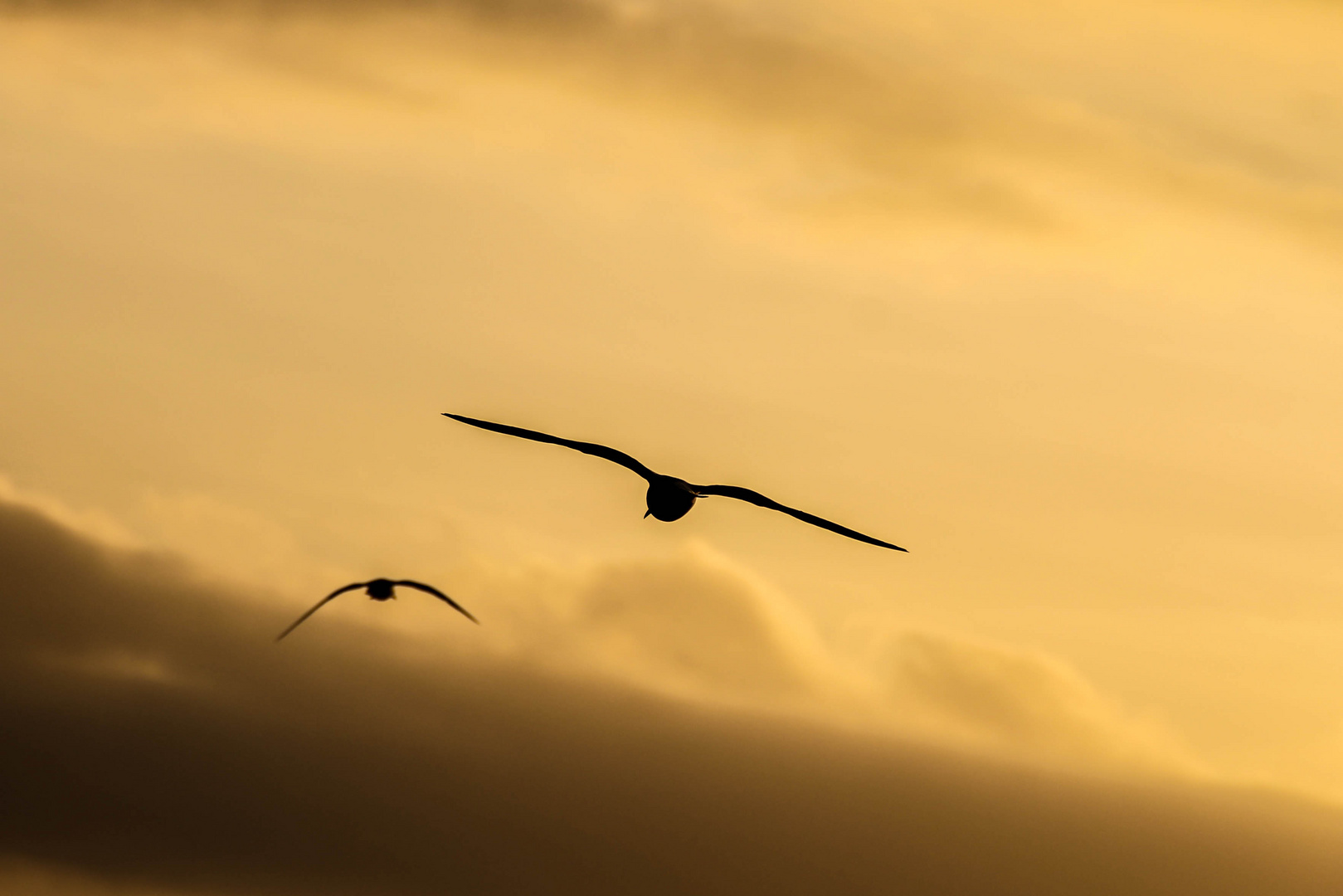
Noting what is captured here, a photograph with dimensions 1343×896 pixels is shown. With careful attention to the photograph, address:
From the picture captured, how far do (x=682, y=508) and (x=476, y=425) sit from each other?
314 inches

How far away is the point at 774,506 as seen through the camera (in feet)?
185

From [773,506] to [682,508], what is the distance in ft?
15.0

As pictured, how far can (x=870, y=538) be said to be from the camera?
5697 cm

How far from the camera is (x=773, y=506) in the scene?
56.4 metres

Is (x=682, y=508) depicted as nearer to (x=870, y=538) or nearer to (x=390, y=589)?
(x=870, y=538)

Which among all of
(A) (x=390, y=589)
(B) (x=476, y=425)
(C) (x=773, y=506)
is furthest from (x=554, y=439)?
(A) (x=390, y=589)

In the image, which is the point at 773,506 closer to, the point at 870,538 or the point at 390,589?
the point at 870,538

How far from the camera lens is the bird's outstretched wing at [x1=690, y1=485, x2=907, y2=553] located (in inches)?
2212

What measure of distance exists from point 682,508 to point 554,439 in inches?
208

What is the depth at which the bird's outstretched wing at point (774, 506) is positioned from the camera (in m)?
56.2

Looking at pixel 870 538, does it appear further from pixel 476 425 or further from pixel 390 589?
pixel 390 589

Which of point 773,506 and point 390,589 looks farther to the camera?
point 390,589

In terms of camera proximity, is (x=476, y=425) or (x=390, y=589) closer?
(x=476, y=425)

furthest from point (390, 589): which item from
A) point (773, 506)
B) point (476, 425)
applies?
point (773, 506)
